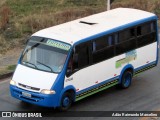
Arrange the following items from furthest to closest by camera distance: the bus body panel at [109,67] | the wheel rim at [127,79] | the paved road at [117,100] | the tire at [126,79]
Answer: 1. the wheel rim at [127,79]
2. the tire at [126,79]
3. the paved road at [117,100]
4. the bus body panel at [109,67]

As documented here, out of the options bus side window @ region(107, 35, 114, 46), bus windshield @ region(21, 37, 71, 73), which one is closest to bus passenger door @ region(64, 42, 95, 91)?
bus windshield @ region(21, 37, 71, 73)

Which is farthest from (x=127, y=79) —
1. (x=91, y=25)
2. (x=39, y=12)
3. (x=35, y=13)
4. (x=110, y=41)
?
(x=39, y=12)

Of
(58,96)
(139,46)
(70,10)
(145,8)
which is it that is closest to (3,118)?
(58,96)

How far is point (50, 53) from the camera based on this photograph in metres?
13.8

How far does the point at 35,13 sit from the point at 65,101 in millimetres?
13571

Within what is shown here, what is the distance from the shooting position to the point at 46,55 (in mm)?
13820

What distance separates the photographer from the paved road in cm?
1420

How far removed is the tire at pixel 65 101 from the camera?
13.5 m

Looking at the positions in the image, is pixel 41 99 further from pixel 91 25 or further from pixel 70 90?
pixel 91 25

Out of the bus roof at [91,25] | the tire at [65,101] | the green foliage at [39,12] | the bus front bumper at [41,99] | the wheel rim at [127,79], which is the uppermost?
the bus roof at [91,25]

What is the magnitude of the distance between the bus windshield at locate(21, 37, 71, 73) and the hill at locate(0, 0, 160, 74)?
401 cm

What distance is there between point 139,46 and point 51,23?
7971 mm

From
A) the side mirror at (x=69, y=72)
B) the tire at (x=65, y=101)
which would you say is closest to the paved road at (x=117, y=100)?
the tire at (x=65, y=101)

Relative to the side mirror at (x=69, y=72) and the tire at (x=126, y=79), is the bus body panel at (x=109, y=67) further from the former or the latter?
the tire at (x=126, y=79)
